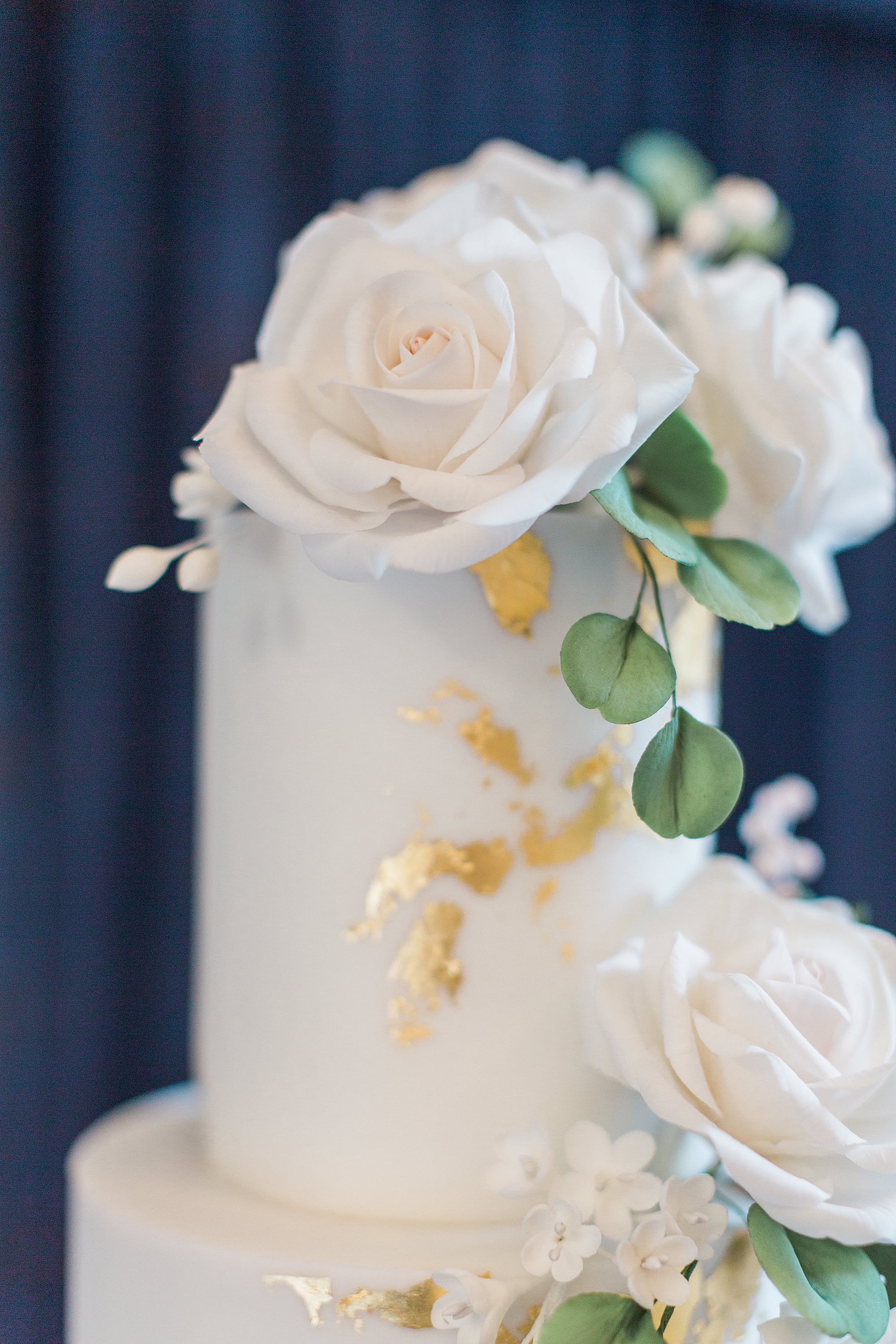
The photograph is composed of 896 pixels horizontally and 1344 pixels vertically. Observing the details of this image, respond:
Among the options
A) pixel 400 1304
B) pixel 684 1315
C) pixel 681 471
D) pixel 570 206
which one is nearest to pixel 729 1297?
pixel 684 1315

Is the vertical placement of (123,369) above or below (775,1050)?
above

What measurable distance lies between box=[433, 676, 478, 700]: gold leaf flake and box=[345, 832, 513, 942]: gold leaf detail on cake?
65 millimetres

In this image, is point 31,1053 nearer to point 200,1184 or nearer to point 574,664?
point 200,1184

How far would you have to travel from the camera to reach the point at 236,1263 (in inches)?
17.5

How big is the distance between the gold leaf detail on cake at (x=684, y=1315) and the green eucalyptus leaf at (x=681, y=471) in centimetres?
34

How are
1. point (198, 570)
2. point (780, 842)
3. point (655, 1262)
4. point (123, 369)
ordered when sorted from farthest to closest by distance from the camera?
point (123, 369), point (780, 842), point (198, 570), point (655, 1262)

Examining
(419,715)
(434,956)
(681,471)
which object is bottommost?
(434,956)

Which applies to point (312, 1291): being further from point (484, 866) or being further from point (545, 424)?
point (545, 424)

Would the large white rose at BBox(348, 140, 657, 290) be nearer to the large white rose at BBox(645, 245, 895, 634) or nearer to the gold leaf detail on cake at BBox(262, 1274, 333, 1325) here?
the large white rose at BBox(645, 245, 895, 634)

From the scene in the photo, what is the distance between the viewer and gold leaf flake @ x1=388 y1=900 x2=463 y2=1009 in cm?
48

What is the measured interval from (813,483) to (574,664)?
203 millimetres

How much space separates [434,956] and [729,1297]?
7.5 inches

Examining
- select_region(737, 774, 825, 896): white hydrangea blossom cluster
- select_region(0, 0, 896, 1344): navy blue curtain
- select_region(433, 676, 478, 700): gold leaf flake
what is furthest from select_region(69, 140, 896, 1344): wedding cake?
select_region(0, 0, 896, 1344): navy blue curtain

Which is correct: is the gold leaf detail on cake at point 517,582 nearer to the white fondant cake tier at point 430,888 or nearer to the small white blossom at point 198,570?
the white fondant cake tier at point 430,888
